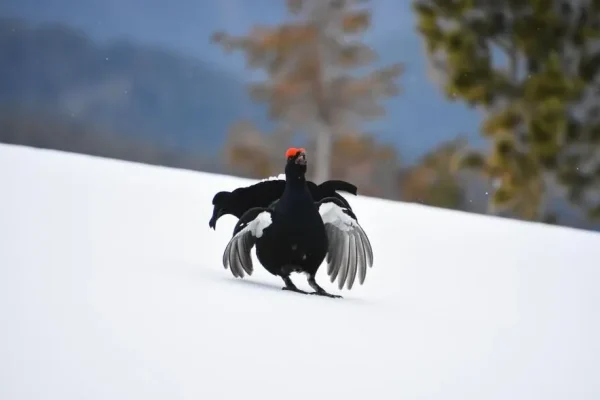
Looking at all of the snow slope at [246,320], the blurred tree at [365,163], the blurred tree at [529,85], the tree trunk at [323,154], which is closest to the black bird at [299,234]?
the snow slope at [246,320]

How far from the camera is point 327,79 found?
1672 cm

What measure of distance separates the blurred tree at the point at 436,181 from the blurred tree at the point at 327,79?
5.05ft

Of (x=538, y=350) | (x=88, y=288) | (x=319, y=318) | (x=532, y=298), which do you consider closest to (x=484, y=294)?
(x=532, y=298)

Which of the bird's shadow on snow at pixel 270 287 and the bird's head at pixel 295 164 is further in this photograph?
the bird's shadow on snow at pixel 270 287

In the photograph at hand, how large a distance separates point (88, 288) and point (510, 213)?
440 inches

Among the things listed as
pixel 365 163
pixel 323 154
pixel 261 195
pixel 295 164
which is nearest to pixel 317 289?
pixel 261 195

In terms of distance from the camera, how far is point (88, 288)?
2.81 m

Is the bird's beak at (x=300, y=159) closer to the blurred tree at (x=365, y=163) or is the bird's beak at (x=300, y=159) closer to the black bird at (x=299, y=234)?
the black bird at (x=299, y=234)

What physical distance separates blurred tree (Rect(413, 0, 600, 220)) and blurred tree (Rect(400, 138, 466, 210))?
3.89 meters

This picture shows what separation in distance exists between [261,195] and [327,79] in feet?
44.1

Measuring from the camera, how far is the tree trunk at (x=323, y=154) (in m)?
16.2

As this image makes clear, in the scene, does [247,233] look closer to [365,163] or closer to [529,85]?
[529,85]

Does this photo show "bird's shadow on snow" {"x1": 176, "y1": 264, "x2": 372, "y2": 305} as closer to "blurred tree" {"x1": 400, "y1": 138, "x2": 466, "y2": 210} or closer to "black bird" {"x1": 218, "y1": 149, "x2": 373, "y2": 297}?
"black bird" {"x1": 218, "y1": 149, "x2": 373, "y2": 297}

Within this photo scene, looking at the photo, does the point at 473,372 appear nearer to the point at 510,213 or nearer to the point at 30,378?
the point at 30,378
